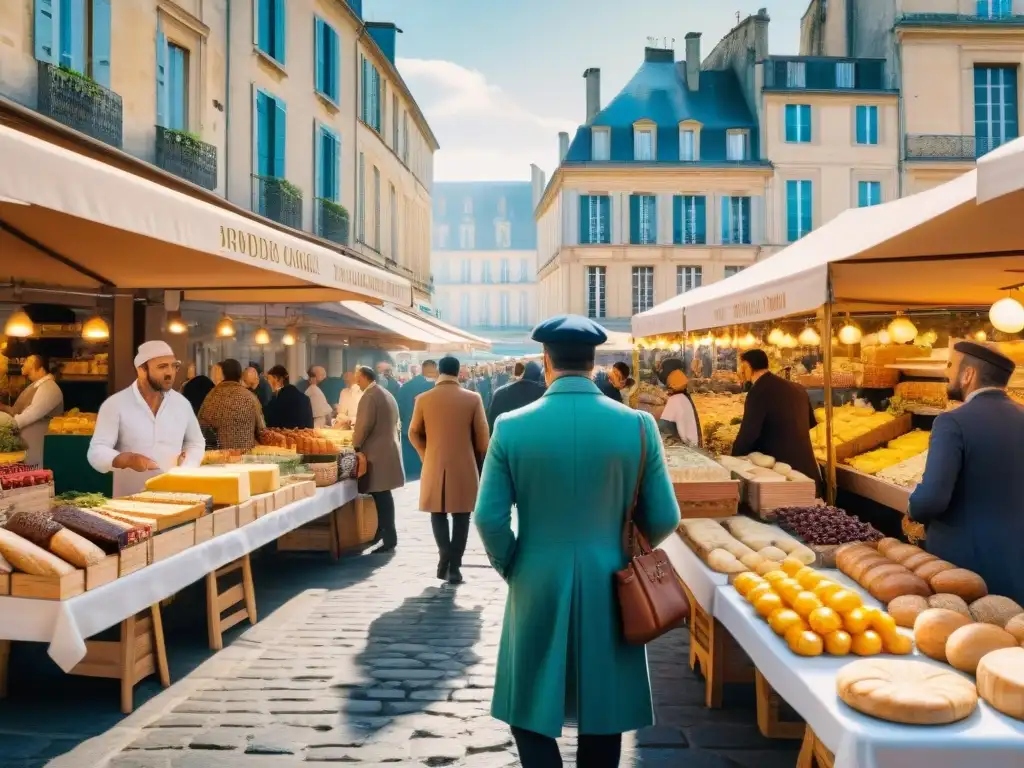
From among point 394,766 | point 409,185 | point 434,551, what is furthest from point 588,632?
point 409,185

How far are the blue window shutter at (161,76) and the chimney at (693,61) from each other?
90.3 ft

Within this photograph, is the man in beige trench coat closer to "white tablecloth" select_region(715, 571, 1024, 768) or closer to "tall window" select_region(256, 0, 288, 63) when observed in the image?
"white tablecloth" select_region(715, 571, 1024, 768)

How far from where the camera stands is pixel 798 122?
34344 millimetres

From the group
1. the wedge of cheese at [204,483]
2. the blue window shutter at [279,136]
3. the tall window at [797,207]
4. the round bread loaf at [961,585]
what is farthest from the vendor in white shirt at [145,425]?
the tall window at [797,207]

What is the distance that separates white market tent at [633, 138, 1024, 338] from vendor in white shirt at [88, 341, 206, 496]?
4.15 metres

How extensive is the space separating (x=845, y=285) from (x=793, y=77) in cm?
3088

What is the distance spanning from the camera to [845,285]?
265 inches

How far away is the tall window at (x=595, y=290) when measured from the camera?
118 feet

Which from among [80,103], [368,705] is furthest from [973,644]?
[80,103]

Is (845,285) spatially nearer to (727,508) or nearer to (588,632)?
(727,508)

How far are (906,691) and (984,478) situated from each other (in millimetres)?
1667

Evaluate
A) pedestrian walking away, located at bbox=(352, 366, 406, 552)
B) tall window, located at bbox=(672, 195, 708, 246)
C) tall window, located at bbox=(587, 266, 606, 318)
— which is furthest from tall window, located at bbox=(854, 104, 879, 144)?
pedestrian walking away, located at bbox=(352, 366, 406, 552)

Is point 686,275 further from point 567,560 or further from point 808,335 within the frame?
point 567,560

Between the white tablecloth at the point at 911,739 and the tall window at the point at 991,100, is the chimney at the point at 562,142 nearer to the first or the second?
the tall window at the point at 991,100
